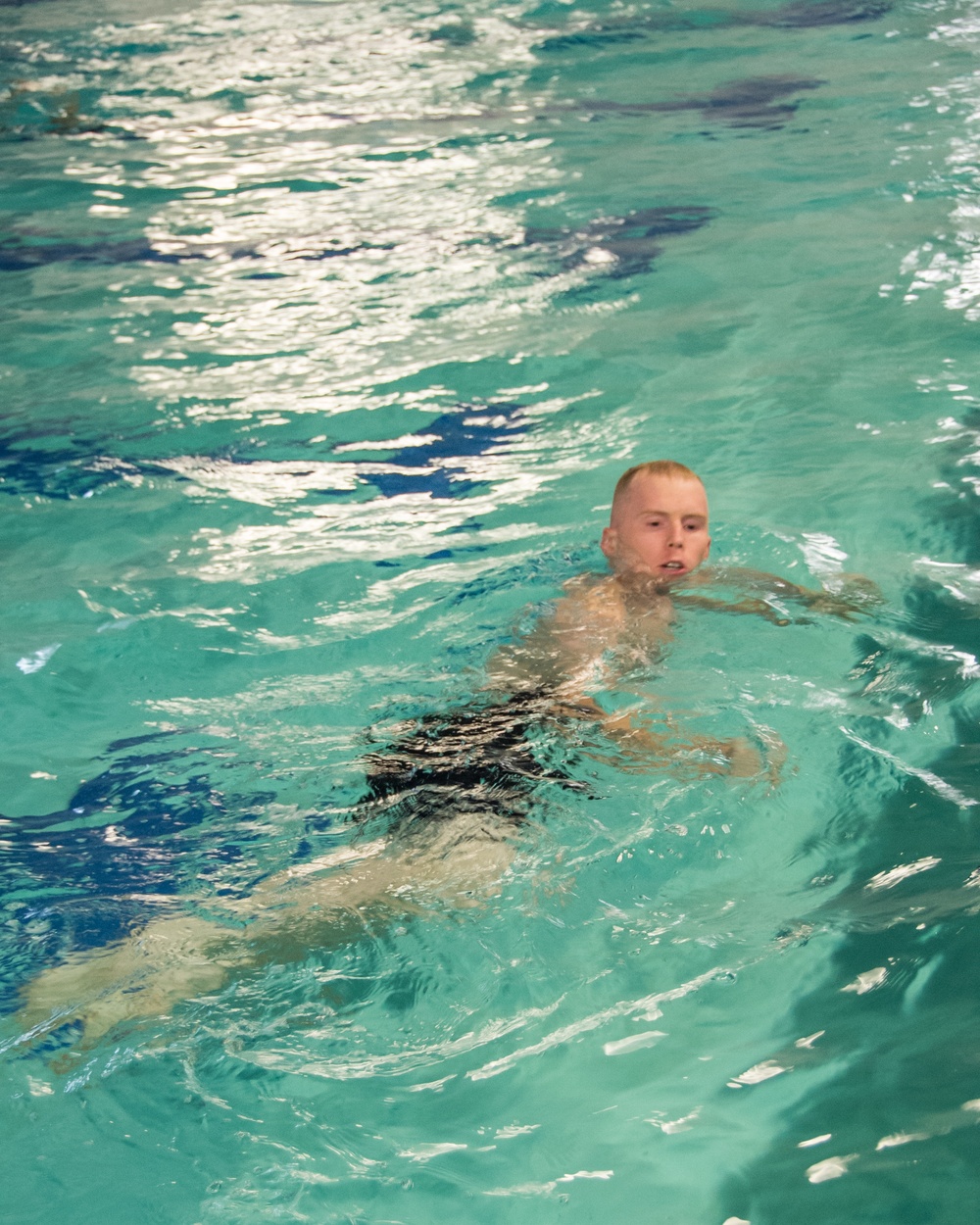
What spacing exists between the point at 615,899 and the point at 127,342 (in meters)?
4.70

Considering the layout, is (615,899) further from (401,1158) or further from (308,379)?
(308,379)

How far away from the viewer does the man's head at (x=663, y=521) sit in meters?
3.68

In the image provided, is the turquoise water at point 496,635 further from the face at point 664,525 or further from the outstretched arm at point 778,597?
the face at point 664,525

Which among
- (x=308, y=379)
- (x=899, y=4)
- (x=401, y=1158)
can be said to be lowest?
(x=401, y=1158)

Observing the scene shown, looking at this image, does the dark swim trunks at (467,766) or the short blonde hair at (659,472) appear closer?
the dark swim trunks at (467,766)

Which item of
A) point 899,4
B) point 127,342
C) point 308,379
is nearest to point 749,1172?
point 308,379

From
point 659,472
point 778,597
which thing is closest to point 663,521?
point 659,472

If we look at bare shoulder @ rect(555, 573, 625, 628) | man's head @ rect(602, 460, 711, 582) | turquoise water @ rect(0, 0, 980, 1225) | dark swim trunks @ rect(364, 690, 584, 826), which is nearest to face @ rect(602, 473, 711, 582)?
man's head @ rect(602, 460, 711, 582)

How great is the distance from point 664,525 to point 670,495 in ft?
0.31

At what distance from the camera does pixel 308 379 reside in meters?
5.80

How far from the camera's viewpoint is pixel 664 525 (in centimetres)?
369

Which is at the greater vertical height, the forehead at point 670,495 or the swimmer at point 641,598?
the forehead at point 670,495

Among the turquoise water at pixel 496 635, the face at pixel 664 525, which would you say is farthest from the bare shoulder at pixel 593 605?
the turquoise water at pixel 496 635

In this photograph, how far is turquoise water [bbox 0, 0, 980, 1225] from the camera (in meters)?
2.16
